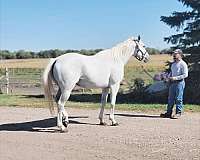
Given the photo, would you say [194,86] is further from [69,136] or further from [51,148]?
[51,148]

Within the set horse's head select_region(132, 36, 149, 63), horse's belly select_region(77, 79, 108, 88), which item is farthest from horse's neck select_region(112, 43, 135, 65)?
horse's belly select_region(77, 79, 108, 88)

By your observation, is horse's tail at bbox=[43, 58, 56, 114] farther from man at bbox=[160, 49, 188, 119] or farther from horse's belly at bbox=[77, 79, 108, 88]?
man at bbox=[160, 49, 188, 119]

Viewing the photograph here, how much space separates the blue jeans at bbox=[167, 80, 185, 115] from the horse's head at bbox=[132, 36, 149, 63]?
136cm

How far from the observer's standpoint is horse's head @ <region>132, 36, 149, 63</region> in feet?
38.7

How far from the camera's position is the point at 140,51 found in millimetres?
11898

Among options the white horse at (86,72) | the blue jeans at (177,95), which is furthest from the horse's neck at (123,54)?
the blue jeans at (177,95)

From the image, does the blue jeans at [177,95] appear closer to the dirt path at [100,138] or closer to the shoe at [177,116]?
the shoe at [177,116]

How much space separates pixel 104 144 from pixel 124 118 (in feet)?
13.3

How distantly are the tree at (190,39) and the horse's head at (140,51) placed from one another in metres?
7.15

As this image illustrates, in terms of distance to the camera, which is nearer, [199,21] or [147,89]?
[199,21]

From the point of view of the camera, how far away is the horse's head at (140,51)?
11.8 meters

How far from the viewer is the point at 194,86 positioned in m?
18.9

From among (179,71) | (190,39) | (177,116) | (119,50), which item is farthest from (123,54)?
(190,39)

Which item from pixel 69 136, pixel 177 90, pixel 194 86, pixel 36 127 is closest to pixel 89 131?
pixel 69 136
